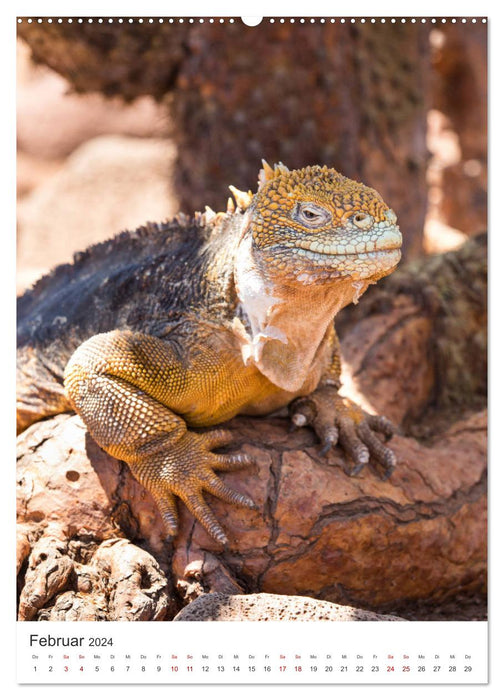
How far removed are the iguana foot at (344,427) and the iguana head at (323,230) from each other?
3.56 feet

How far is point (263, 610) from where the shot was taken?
301cm

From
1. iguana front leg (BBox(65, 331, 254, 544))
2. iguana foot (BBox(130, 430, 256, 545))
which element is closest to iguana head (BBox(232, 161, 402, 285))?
iguana front leg (BBox(65, 331, 254, 544))

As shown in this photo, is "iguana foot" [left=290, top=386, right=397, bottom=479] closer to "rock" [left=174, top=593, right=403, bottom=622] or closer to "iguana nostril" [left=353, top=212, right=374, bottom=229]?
"rock" [left=174, top=593, right=403, bottom=622]

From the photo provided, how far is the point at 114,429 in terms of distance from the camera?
3268 millimetres

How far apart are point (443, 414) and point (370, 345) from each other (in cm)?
69

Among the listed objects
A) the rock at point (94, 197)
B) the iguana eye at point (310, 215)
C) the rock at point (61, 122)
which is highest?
the rock at point (61, 122)

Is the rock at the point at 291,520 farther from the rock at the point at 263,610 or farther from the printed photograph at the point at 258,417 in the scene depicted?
the rock at the point at 263,610

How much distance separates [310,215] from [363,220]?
0.20 metres
